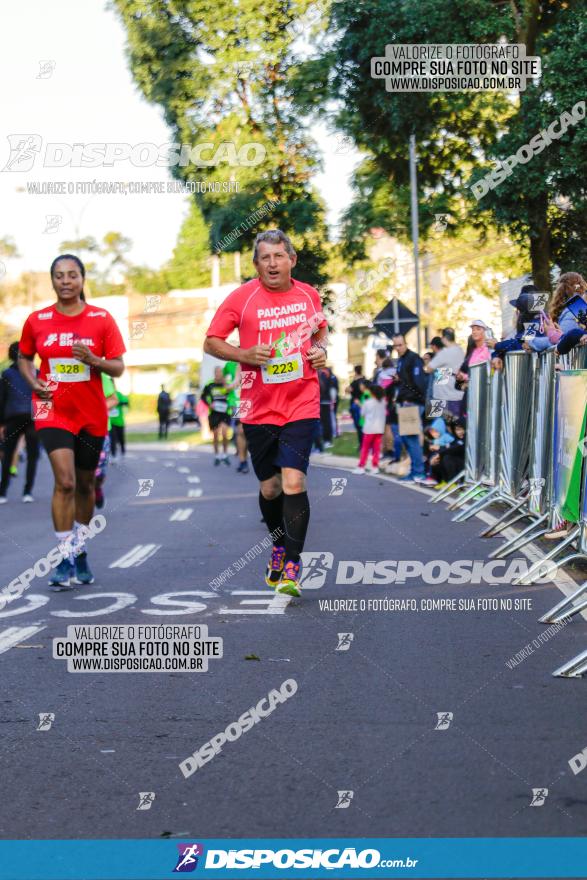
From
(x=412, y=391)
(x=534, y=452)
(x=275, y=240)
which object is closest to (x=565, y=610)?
(x=275, y=240)

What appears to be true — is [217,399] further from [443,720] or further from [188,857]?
[188,857]

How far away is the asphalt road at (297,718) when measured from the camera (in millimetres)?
4379

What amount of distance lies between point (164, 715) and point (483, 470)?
32.4 ft

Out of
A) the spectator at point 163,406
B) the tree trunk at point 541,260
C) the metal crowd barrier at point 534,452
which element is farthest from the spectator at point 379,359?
the spectator at point 163,406

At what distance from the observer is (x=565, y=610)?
26.9ft

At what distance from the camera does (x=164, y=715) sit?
5.77m

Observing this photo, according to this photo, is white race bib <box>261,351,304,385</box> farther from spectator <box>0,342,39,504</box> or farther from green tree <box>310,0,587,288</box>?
green tree <box>310,0,587,288</box>

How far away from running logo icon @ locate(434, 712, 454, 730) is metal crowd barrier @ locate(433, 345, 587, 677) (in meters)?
0.99

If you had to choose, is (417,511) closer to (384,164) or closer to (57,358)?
(57,358)

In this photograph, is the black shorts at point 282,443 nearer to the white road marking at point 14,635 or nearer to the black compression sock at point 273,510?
the black compression sock at point 273,510

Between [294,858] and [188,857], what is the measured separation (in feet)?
0.92

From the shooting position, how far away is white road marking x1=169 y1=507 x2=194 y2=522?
15.3 meters

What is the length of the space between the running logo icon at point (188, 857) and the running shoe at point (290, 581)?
15.3ft

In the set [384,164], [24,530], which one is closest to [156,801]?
[24,530]
